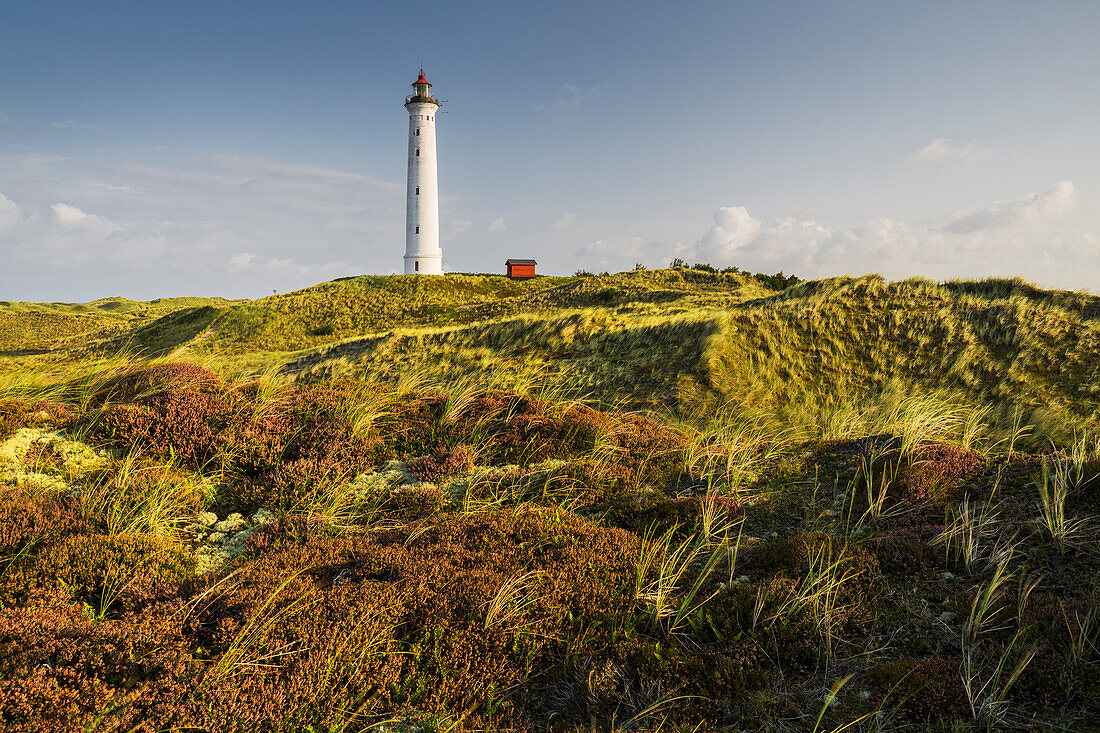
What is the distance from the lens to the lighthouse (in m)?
59.5

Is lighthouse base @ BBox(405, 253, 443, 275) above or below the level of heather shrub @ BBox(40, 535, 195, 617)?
above

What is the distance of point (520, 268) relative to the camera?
233ft

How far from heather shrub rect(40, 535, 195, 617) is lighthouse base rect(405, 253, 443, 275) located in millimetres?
58859

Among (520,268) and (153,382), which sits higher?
(520,268)

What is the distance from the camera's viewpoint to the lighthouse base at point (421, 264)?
60594 millimetres

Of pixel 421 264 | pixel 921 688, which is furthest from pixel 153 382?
pixel 421 264

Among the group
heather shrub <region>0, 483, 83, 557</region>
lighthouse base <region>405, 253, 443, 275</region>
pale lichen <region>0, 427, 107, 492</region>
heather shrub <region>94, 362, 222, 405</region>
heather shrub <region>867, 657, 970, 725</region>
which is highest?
lighthouse base <region>405, 253, 443, 275</region>

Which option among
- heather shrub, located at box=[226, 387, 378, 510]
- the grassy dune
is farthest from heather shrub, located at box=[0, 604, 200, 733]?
heather shrub, located at box=[226, 387, 378, 510]

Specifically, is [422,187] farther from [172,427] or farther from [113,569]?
[113,569]

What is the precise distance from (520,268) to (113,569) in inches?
2705

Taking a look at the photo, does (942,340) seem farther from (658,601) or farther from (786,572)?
(658,601)

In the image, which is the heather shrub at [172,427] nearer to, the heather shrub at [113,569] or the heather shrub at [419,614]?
the heather shrub at [113,569]

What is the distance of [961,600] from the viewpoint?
12.0 feet

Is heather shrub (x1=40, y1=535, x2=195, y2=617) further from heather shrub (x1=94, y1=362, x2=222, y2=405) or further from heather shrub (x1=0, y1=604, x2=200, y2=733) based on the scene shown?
heather shrub (x1=94, y1=362, x2=222, y2=405)
